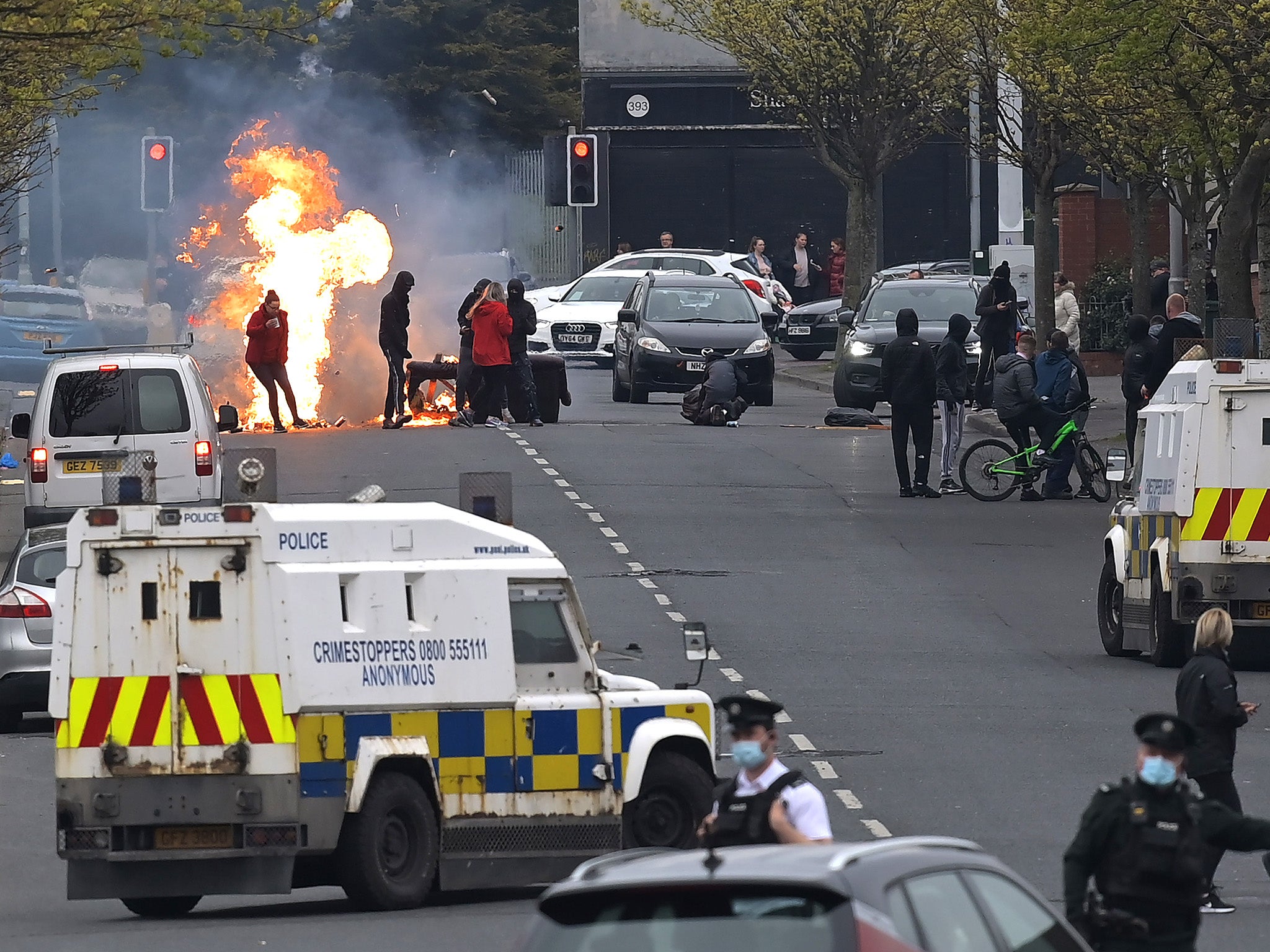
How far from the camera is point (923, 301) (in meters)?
35.5

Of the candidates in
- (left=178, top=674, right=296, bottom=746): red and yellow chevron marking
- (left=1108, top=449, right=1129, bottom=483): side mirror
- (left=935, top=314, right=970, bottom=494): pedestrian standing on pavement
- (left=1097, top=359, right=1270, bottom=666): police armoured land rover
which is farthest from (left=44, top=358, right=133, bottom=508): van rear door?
(left=178, top=674, right=296, bottom=746): red and yellow chevron marking

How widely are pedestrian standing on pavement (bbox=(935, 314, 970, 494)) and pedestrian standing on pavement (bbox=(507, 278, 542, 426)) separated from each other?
5.73 metres

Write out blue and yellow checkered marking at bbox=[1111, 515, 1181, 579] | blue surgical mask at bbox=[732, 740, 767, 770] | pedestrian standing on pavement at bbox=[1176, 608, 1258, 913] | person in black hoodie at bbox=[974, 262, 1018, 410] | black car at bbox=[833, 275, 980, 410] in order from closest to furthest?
blue surgical mask at bbox=[732, 740, 767, 770]
pedestrian standing on pavement at bbox=[1176, 608, 1258, 913]
blue and yellow checkered marking at bbox=[1111, 515, 1181, 579]
black car at bbox=[833, 275, 980, 410]
person in black hoodie at bbox=[974, 262, 1018, 410]

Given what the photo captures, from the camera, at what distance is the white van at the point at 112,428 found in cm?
2317

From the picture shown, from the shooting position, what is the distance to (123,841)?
1123cm

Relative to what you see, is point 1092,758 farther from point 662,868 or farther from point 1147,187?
point 1147,187

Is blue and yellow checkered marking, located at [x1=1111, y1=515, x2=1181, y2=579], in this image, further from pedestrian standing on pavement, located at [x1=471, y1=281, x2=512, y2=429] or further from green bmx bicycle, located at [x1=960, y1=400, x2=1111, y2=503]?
pedestrian standing on pavement, located at [x1=471, y1=281, x2=512, y2=429]

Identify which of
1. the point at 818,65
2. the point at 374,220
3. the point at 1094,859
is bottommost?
the point at 1094,859

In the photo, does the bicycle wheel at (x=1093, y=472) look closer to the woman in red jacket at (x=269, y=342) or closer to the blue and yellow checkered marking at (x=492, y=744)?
the woman in red jacket at (x=269, y=342)

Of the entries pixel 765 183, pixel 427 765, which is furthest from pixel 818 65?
pixel 427 765

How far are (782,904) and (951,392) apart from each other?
863 inches

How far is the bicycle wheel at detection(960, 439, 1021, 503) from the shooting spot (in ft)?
88.2

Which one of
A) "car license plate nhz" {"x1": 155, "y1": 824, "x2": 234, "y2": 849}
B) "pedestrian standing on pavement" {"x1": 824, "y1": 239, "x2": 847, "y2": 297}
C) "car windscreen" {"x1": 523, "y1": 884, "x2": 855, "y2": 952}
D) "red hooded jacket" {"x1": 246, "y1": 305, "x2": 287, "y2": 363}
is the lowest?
"car license plate nhz" {"x1": 155, "y1": 824, "x2": 234, "y2": 849}

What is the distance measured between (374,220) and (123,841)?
26.1 m
